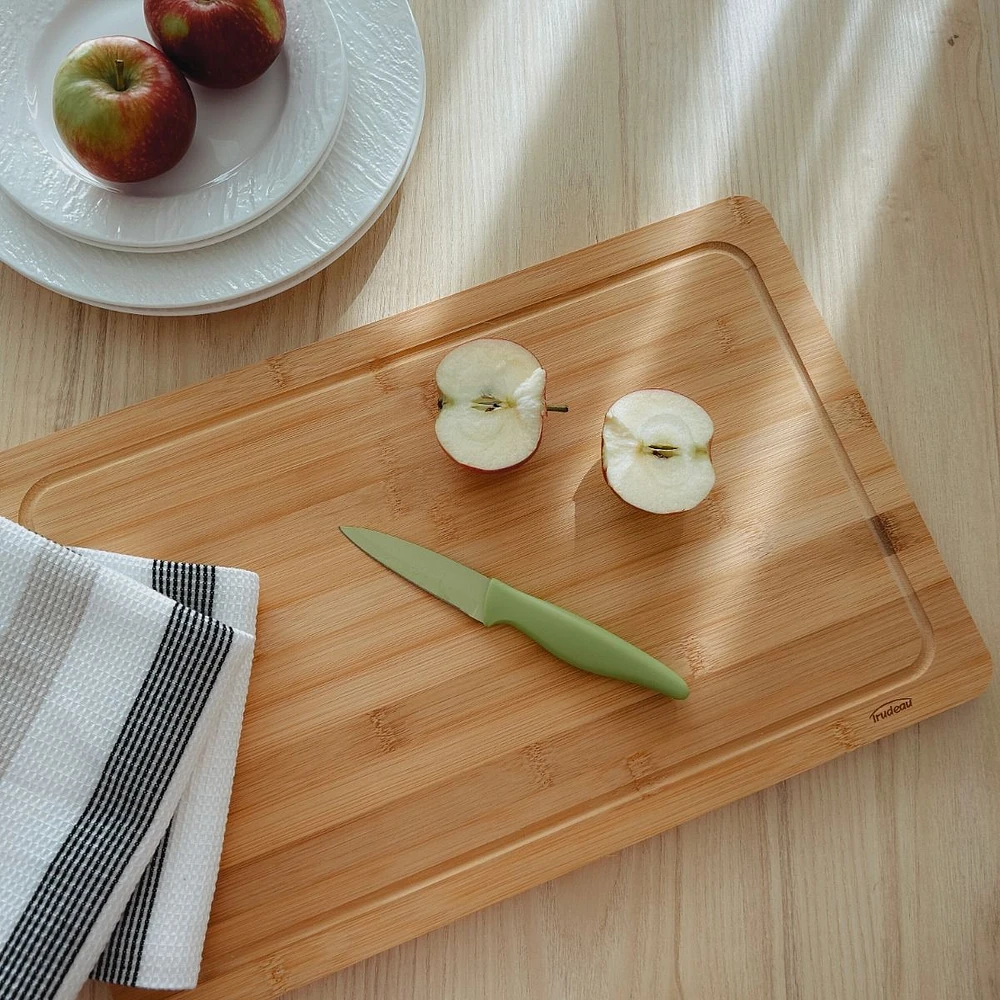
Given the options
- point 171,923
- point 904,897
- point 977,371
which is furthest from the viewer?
point 977,371

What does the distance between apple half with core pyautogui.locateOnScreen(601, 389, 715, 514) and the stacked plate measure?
35 centimetres

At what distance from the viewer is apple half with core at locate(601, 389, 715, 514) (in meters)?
0.92

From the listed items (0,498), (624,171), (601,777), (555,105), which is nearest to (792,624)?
(601,777)

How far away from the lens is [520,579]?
943mm

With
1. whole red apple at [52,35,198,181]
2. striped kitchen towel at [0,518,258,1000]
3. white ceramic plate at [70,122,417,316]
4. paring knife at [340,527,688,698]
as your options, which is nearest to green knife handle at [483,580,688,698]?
paring knife at [340,527,688,698]

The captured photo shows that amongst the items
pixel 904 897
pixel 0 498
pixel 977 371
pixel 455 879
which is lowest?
pixel 904 897

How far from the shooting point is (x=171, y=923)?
0.82 metres

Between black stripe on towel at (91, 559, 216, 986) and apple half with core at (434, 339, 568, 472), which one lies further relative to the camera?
apple half with core at (434, 339, 568, 472)

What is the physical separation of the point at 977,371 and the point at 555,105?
0.57 meters

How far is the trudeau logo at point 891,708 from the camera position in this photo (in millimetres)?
925

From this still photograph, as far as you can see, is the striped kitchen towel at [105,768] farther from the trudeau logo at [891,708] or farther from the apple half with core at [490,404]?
the trudeau logo at [891,708]

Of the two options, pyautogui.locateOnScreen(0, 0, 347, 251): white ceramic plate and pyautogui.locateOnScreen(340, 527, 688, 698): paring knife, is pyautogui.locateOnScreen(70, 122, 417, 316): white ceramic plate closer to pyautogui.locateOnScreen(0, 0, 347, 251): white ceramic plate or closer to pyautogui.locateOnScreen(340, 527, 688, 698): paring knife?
pyautogui.locateOnScreen(0, 0, 347, 251): white ceramic plate

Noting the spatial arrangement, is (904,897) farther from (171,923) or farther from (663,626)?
(171,923)

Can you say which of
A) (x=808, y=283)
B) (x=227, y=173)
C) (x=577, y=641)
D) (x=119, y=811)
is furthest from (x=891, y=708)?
(x=227, y=173)
